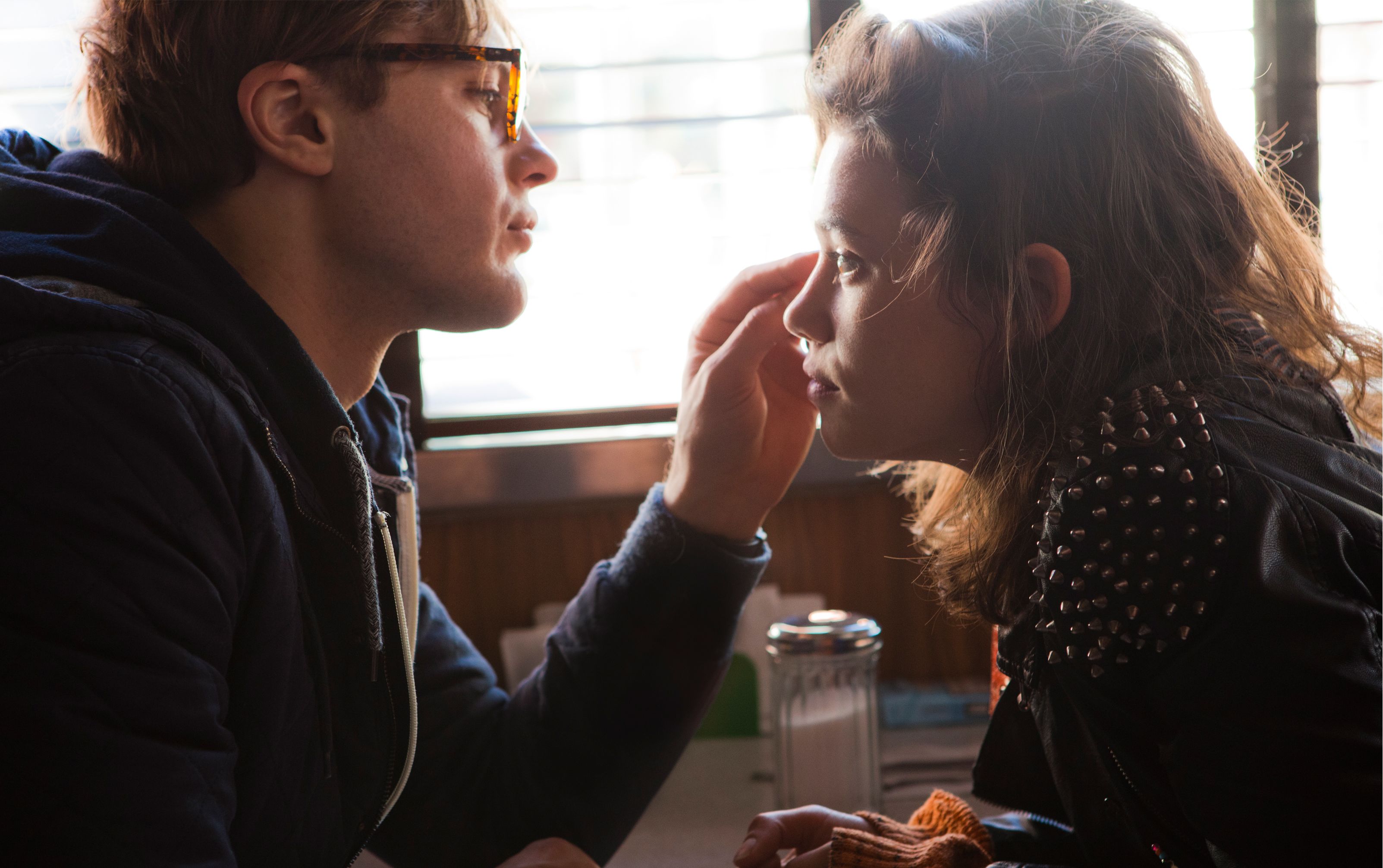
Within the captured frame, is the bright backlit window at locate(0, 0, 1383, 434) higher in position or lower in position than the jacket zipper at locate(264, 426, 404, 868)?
higher

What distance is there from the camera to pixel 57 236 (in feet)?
2.30

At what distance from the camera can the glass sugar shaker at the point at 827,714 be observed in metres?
1.19

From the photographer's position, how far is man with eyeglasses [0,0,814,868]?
561 millimetres

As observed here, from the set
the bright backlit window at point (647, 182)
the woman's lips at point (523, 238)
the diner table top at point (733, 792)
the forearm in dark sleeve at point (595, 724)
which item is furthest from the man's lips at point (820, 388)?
the bright backlit window at point (647, 182)

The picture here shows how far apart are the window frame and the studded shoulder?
1097 mm

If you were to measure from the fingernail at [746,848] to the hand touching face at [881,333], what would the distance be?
34 centimetres

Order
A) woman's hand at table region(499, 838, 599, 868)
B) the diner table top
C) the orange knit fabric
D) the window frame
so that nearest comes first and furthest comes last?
the orange knit fabric, woman's hand at table region(499, 838, 599, 868), the diner table top, the window frame

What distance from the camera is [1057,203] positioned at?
0.80 metres

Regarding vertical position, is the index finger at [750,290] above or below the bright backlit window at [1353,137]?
below

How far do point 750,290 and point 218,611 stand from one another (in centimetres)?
66

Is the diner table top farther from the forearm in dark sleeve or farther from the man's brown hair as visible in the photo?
the man's brown hair

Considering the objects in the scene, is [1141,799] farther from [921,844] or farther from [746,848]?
[746,848]

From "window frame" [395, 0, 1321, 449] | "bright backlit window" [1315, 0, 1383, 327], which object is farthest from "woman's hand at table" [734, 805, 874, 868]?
"bright backlit window" [1315, 0, 1383, 327]

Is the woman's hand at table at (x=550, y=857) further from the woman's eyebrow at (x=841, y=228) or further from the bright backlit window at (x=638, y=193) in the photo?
the bright backlit window at (x=638, y=193)
